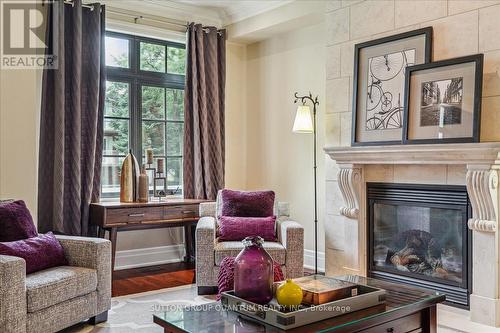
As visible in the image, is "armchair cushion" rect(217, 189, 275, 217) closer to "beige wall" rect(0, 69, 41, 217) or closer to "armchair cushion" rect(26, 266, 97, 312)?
"armchair cushion" rect(26, 266, 97, 312)

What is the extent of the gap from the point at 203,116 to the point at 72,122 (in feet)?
4.78

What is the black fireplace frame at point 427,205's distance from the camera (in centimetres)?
346

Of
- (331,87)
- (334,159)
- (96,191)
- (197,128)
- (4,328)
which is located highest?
(331,87)

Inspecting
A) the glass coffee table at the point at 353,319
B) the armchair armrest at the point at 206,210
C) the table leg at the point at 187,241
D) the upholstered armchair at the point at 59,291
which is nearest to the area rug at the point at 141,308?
the upholstered armchair at the point at 59,291

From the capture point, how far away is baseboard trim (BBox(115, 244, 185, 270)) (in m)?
4.94

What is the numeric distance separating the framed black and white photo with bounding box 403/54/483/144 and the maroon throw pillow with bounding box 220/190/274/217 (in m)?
1.38

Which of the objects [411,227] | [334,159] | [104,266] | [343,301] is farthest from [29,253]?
[411,227]

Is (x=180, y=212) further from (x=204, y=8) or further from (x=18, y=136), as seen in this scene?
(x=204, y=8)

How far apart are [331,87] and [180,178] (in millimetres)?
2071

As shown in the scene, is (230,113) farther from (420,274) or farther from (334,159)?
(420,274)

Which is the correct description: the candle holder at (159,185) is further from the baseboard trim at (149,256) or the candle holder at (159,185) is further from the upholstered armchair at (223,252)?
the upholstered armchair at (223,252)

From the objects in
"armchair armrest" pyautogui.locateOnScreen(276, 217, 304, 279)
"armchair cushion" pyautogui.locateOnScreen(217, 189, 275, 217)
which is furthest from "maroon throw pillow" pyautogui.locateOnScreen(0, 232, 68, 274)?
"armchair armrest" pyautogui.locateOnScreen(276, 217, 304, 279)

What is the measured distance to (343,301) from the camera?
82.5 inches

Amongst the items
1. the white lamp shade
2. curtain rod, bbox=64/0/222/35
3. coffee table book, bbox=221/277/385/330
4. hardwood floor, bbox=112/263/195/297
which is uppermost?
curtain rod, bbox=64/0/222/35
